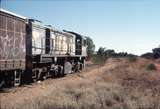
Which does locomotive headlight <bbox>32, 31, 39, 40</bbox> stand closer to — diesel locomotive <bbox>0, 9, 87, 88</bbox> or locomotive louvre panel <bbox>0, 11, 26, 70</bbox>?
diesel locomotive <bbox>0, 9, 87, 88</bbox>

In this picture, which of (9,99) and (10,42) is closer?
(9,99)

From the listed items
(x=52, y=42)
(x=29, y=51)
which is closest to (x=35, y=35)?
(x=29, y=51)

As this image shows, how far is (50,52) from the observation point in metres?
26.0

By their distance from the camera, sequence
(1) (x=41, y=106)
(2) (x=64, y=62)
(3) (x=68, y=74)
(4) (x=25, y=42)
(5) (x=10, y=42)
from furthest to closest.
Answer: (3) (x=68, y=74) < (2) (x=64, y=62) < (4) (x=25, y=42) < (5) (x=10, y=42) < (1) (x=41, y=106)

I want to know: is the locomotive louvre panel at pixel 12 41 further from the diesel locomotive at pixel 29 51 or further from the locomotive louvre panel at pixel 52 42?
the locomotive louvre panel at pixel 52 42

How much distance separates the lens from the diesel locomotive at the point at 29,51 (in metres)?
18.0

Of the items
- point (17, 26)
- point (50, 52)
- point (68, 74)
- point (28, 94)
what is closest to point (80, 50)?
point (68, 74)

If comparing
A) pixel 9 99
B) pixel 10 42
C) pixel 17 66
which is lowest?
pixel 9 99

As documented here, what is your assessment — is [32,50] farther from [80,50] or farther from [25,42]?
[80,50]

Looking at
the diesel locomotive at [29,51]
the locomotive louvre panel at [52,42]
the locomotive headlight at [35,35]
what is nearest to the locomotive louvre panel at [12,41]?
the diesel locomotive at [29,51]

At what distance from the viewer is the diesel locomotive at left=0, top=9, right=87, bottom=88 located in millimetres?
18016

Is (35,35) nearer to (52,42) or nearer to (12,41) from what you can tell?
(52,42)

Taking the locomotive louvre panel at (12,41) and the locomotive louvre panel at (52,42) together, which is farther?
the locomotive louvre panel at (52,42)

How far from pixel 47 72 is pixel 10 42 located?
26.0 feet
